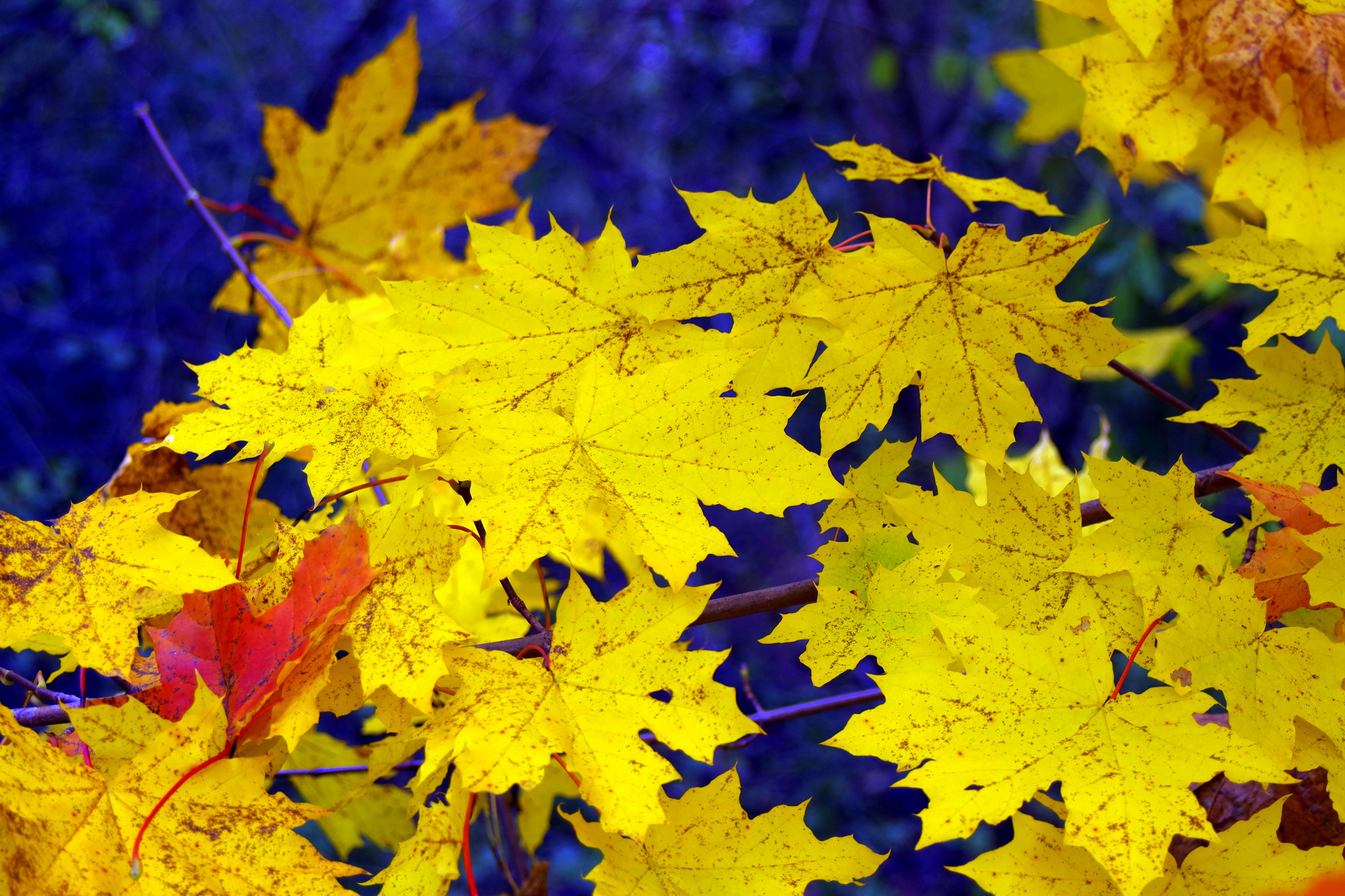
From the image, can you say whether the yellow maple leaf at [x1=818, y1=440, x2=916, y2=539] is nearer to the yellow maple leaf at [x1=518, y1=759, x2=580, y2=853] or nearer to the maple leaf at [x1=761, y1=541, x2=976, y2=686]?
the maple leaf at [x1=761, y1=541, x2=976, y2=686]

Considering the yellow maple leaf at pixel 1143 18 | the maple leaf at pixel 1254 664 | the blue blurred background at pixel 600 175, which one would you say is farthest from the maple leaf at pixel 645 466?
the blue blurred background at pixel 600 175

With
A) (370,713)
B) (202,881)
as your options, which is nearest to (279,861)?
(202,881)

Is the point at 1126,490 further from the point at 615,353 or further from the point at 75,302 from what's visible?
the point at 75,302

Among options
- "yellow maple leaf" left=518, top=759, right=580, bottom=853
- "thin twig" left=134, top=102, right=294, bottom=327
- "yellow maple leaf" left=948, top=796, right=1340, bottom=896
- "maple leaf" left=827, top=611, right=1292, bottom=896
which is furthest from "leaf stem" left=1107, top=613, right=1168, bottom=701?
"thin twig" left=134, top=102, right=294, bottom=327

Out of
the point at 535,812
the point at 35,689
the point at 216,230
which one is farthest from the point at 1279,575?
the point at 216,230

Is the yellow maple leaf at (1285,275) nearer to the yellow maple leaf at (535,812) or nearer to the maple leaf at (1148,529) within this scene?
the maple leaf at (1148,529)

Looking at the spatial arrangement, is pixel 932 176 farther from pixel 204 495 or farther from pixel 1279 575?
pixel 204 495
